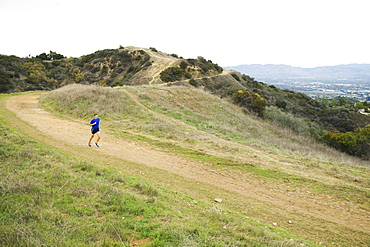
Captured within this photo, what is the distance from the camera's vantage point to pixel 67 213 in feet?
16.9

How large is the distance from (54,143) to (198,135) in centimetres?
851

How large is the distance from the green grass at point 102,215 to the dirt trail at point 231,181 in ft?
7.07

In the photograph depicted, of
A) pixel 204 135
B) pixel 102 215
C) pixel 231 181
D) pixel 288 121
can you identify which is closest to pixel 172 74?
pixel 288 121

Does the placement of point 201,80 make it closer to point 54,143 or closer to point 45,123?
point 45,123

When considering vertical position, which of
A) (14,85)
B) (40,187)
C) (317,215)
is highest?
(14,85)

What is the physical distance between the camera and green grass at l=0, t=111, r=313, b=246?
426 centimetres

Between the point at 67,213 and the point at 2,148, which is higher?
the point at 2,148

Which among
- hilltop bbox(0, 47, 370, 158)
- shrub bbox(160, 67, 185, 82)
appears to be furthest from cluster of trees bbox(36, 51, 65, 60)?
shrub bbox(160, 67, 185, 82)

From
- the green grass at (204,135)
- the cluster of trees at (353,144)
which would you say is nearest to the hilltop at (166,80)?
the cluster of trees at (353,144)

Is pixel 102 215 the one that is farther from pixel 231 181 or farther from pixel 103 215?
pixel 231 181

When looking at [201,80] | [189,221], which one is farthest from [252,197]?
[201,80]

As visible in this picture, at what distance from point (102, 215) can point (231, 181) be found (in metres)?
5.49

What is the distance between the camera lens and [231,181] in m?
9.30

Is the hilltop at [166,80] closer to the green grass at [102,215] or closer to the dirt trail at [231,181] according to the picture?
the dirt trail at [231,181]
